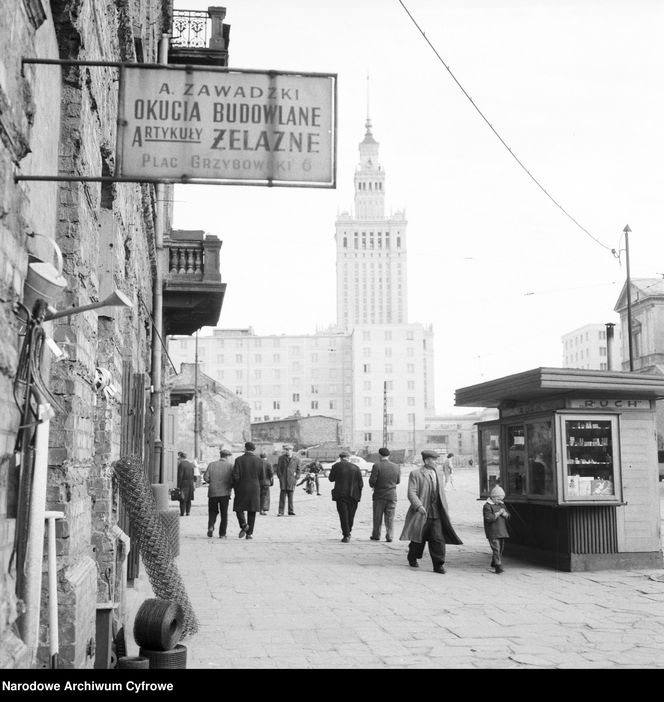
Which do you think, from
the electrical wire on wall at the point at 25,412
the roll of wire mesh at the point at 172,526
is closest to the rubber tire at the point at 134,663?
the electrical wire on wall at the point at 25,412

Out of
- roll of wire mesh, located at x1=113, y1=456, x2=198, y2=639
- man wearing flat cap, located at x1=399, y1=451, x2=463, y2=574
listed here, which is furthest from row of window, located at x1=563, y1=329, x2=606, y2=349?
roll of wire mesh, located at x1=113, y1=456, x2=198, y2=639

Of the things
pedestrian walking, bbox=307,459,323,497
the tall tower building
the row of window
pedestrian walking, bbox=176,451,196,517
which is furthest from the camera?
the tall tower building

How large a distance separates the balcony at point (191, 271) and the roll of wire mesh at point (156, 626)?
14568 mm

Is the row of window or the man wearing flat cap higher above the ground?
the row of window

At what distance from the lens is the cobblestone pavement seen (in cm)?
697

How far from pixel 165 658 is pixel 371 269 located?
163023mm

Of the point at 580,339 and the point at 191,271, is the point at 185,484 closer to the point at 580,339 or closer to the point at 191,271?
the point at 191,271

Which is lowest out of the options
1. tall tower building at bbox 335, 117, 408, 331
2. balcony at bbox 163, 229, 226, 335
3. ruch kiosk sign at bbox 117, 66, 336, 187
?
ruch kiosk sign at bbox 117, 66, 336, 187

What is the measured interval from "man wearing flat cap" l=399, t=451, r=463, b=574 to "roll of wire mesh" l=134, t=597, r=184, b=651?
661 cm

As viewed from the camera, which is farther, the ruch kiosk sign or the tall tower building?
the tall tower building

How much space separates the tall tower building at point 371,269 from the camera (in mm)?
165500

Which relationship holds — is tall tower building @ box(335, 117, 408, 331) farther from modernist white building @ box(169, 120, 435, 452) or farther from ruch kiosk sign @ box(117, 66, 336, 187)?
ruch kiosk sign @ box(117, 66, 336, 187)

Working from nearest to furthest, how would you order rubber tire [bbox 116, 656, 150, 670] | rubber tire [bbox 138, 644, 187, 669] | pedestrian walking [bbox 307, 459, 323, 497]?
rubber tire [bbox 116, 656, 150, 670] → rubber tire [bbox 138, 644, 187, 669] → pedestrian walking [bbox 307, 459, 323, 497]

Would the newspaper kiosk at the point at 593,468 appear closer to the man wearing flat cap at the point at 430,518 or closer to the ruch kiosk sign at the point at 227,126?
the man wearing flat cap at the point at 430,518
